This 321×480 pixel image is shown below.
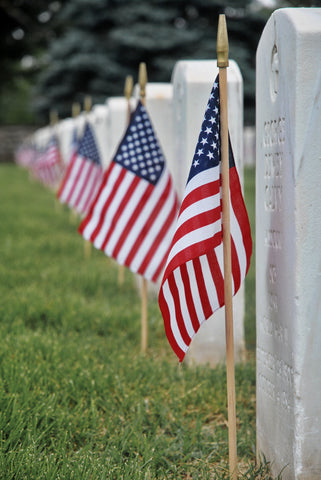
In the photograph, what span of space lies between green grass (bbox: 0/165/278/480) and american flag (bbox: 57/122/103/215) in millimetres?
1989

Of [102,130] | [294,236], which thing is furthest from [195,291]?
[102,130]

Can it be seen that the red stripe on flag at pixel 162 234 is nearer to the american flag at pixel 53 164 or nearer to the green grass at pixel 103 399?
the green grass at pixel 103 399

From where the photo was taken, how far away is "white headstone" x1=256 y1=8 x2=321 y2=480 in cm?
248

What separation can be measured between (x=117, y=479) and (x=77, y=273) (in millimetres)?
3848

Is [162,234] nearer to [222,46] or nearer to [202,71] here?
[202,71]

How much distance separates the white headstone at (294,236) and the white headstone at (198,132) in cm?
146

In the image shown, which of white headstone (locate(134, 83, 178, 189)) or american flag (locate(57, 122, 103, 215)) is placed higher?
white headstone (locate(134, 83, 178, 189))

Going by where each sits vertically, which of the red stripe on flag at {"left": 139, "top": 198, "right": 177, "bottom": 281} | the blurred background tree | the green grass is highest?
the blurred background tree

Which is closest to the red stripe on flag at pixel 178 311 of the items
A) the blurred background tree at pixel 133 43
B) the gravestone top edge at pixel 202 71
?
the gravestone top edge at pixel 202 71

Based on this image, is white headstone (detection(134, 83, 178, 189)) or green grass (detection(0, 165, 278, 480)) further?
white headstone (detection(134, 83, 178, 189))

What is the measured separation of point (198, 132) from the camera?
445cm

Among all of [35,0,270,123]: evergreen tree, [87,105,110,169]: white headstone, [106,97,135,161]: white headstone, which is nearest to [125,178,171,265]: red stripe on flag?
[106,97,135,161]: white headstone

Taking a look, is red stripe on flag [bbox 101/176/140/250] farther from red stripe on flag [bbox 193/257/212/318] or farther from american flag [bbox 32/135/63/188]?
american flag [bbox 32/135/63/188]

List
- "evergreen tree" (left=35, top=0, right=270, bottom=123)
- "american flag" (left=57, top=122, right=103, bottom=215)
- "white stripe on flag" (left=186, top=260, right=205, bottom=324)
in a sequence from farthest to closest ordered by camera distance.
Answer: "evergreen tree" (left=35, top=0, right=270, bottom=123) < "american flag" (left=57, top=122, right=103, bottom=215) < "white stripe on flag" (left=186, top=260, right=205, bottom=324)
